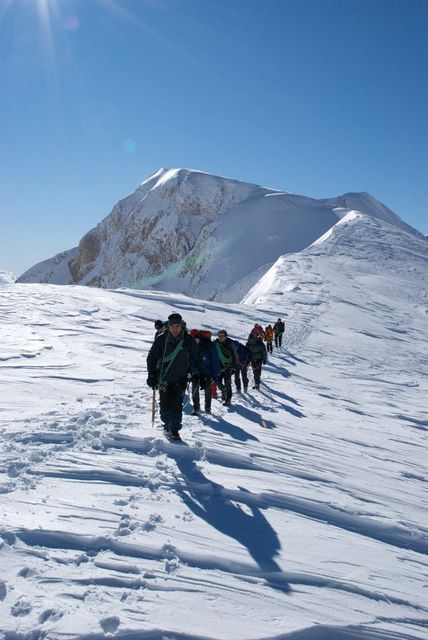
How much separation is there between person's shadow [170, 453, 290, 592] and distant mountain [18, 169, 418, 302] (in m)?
52.9

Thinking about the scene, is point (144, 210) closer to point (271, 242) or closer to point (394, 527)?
point (271, 242)

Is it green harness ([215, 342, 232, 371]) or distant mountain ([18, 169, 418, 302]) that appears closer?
green harness ([215, 342, 232, 371])

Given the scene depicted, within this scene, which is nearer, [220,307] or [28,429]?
[28,429]

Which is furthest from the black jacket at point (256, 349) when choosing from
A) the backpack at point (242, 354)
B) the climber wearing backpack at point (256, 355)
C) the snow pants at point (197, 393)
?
the snow pants at point (197, 393)

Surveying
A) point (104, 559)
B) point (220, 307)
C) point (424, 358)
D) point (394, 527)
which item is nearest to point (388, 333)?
point (424, 358)

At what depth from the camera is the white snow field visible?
2.83 meters

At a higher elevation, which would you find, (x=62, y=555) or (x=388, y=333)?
(x=388, y=333)

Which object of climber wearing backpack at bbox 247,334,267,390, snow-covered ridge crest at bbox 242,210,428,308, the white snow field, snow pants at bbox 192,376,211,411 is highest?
snow-covered ridge crest at bbox 242,210,428,308

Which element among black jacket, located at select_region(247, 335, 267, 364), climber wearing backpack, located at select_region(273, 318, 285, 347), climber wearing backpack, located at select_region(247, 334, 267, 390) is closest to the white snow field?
climber wearing backpack, located at select_region(247, 334, 267, 390)

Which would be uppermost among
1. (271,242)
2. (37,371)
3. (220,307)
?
(271,242)

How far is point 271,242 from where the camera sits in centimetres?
7000

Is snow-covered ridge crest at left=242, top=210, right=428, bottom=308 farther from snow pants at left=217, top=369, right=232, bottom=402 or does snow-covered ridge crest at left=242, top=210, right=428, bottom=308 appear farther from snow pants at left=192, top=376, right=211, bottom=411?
snow pants at left=192, top=376, right=211, bottom=411

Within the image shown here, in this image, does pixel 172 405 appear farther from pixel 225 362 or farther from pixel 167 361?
pixel 225 362

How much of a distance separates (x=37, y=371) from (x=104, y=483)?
643cm
